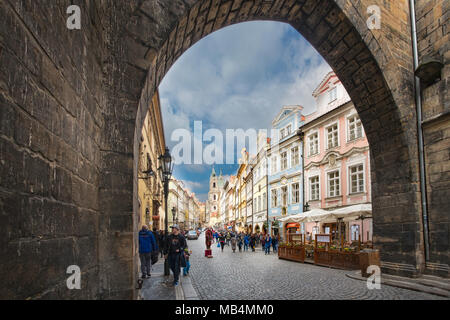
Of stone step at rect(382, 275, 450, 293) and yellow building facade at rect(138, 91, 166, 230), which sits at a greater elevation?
yellow building facade at rect(138, 91, 166, 230)

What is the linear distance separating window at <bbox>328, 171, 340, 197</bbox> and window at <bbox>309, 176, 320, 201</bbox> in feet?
4.14

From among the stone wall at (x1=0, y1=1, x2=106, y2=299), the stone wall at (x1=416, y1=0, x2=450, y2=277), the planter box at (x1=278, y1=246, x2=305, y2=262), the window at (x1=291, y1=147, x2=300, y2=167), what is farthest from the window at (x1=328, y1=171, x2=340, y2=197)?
the stone wall at (x1=0, y1=1, x2=106, y2=299)

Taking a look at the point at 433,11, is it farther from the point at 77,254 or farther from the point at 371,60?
the point at 77,254

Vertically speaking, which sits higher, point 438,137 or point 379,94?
point 379,94

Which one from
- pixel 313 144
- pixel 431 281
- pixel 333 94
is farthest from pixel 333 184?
pixel 431 281

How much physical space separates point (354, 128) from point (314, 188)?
5.67 meters

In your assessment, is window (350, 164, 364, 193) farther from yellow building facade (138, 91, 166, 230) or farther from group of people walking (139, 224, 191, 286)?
group of people walking (139, 224, 191, 286)

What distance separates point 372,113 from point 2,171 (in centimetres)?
909

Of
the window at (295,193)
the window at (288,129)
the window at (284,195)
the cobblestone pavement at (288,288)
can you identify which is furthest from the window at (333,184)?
the cobblestone pavement at (288,288)

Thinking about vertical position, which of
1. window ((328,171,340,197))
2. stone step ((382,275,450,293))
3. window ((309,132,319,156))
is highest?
window ((309,132,319,156))

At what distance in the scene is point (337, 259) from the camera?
466 inches

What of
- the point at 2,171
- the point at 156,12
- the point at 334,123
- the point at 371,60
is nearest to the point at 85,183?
the point at 2,171

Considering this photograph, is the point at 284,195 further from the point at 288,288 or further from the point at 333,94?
the point at 288,288

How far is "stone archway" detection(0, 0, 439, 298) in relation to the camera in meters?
1.91
